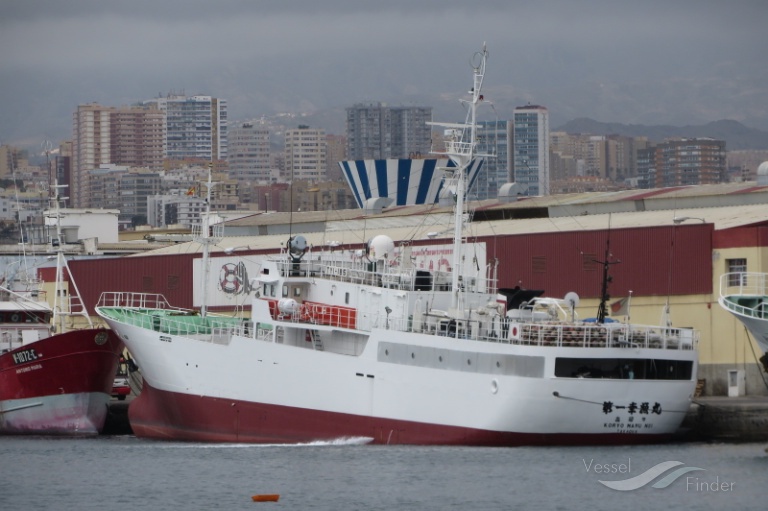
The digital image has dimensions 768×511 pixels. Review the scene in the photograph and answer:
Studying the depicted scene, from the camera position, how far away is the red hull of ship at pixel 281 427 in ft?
144

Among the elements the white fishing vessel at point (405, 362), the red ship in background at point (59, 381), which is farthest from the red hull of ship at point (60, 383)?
the white fishing vessel at point (405, 362)

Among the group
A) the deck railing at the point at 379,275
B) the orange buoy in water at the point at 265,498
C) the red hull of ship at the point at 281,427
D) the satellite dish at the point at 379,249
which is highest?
the satellite dish at the point at 379,249

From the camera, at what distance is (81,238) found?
356 feet

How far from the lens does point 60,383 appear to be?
54.5 m

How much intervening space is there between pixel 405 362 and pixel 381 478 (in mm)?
6237

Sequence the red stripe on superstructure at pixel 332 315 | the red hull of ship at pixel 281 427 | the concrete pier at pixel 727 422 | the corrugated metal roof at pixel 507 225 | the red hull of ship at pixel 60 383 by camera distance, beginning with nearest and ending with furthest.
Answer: the red hull of ship at pixel 281 427 → the concrete pier at pixel 727 422 → the red stripe on superstructure at pixel 332 315 → the red hull of ship at pixel 60 383 → the corrugated metal roof at pixel 507 225

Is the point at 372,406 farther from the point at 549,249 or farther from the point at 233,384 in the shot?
the point at 549,249

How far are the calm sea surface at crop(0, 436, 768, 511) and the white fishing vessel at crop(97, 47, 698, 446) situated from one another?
2.98ft

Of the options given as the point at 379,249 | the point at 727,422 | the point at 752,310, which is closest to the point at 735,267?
the point at 752,310

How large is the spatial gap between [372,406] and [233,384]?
18.2 ft

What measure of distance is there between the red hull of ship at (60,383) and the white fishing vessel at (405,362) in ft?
7.03

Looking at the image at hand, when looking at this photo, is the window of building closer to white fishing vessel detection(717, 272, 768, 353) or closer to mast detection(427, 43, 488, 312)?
white fishing vessel detection(717, 272, 768, 353)

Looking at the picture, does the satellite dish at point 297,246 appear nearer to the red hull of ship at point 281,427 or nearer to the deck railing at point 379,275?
the deck railing at point 379,275

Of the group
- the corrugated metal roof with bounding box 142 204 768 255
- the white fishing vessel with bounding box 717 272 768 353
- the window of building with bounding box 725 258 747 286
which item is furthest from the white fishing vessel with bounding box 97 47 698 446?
the corrugated metal roof with bounding box 142 204 768 255
